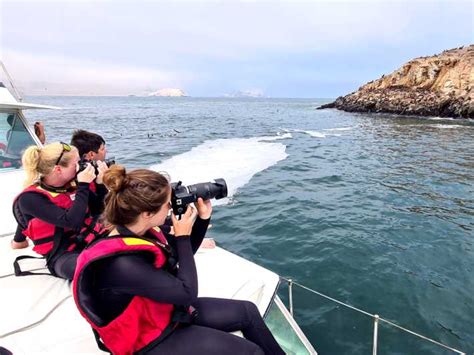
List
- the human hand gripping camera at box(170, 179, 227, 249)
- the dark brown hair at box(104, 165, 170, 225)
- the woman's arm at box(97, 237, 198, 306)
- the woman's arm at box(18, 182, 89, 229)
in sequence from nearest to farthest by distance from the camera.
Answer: the woman's arm at box(97, 237, 198, 306) < the dark brown hair at box(104, 165, 170, 225) < the human hand gripping camera at box(170, 179, 227, 249) < the woman's arm at box(18, 182, 89, 229)

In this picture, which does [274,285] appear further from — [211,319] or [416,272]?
[416,272]

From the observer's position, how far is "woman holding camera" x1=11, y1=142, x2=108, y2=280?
10.5 feet

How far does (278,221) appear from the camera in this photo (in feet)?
28.0

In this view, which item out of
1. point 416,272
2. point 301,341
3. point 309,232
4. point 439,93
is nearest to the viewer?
point 301,341

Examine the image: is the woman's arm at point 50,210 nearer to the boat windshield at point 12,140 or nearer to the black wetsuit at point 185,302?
the black wetsuit at point 185,302

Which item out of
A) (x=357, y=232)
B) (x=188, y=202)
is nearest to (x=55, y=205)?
(x=188, y=202)

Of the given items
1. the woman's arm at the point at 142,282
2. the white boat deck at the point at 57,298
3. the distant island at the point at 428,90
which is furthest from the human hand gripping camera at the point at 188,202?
the distant island at the point at 428,90

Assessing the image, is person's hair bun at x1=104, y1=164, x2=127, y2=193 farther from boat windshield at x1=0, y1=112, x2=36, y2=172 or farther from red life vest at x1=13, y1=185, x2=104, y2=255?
boat windshield at x1=0, y1=112, x2=36, y2=172

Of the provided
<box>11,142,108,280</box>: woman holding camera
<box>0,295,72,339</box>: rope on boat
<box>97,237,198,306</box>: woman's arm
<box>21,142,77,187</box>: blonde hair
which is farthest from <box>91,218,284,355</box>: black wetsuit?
<box>21,142,77,187</box>: blonde hair

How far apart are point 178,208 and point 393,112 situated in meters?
52.1

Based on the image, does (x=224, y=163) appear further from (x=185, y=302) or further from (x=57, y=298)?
(x=185, y=302)

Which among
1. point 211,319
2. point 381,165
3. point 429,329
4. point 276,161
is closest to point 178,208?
point 211,319

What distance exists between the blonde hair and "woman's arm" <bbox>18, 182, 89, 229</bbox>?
0.24 metres

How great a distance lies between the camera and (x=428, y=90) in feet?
156
